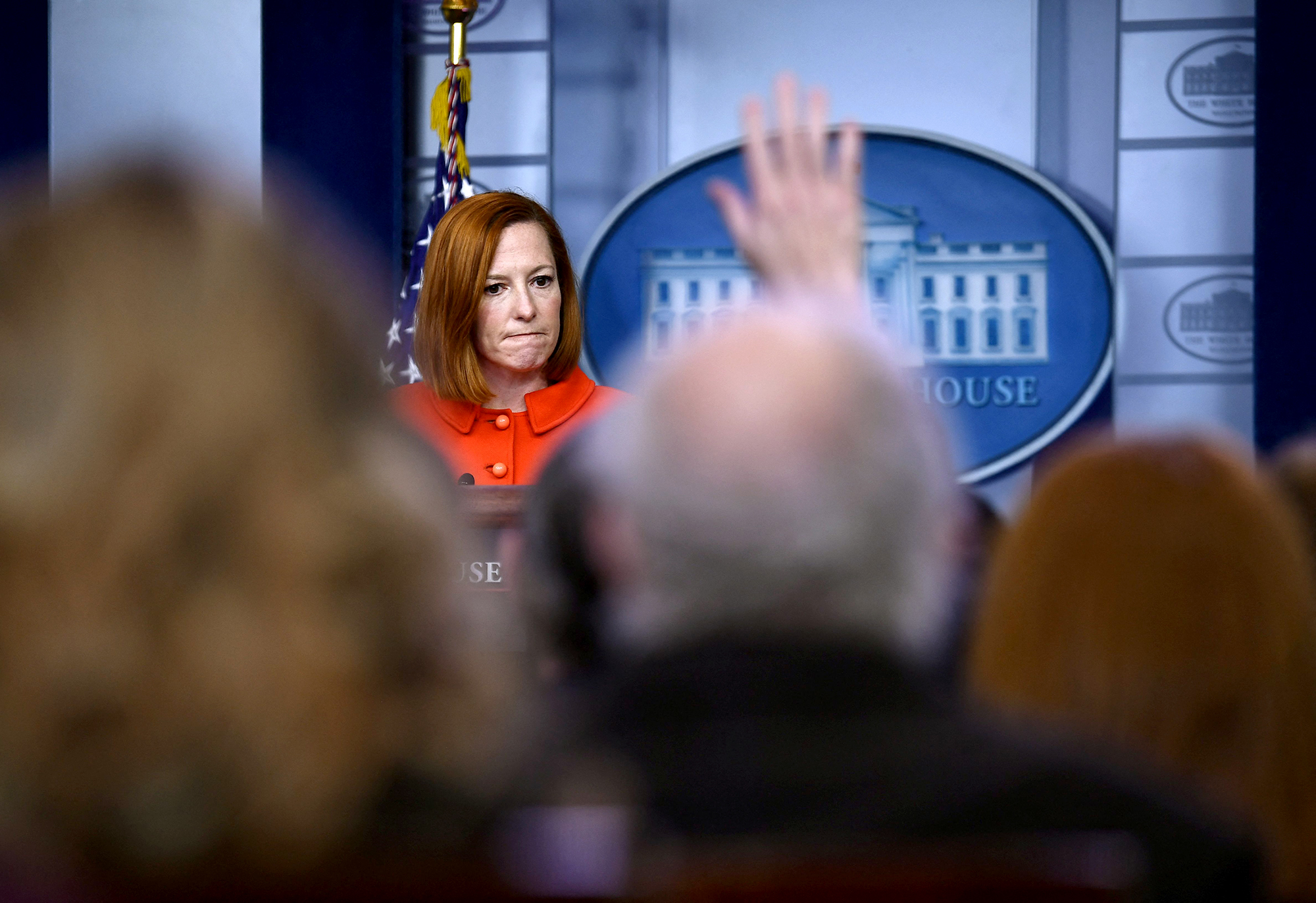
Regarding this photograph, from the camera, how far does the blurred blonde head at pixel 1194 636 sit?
100 cm

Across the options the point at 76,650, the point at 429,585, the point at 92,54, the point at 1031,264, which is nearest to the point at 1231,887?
the point at 429,585

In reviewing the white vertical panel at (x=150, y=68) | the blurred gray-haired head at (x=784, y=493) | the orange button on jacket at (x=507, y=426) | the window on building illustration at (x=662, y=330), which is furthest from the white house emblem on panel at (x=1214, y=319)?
the blurred gray-haired head at (x=784, y=493)

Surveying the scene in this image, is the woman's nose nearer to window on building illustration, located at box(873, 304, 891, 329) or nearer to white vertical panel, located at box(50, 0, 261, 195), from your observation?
window on building illustration, located at box(873, 304, 891, 329)

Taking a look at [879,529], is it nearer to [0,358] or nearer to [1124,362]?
[0,358]

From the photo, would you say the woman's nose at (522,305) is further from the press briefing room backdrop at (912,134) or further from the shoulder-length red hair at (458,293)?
the press briefing room backdrop at (912,134)

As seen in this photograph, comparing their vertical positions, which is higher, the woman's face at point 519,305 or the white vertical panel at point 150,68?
the white vertical panel at point 150,68

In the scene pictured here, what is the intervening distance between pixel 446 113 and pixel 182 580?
129 inches

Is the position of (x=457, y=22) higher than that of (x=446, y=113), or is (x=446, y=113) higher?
(x=457, y=22)

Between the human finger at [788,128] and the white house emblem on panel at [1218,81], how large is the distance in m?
2.57

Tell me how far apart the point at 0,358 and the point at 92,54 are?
4243 mm

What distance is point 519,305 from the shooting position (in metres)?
3.02

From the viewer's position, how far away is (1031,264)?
3.96 meters

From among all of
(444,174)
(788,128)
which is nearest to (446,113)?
(444,174)

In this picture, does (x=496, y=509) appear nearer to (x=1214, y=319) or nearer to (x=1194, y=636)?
(x=1194, y=636)
